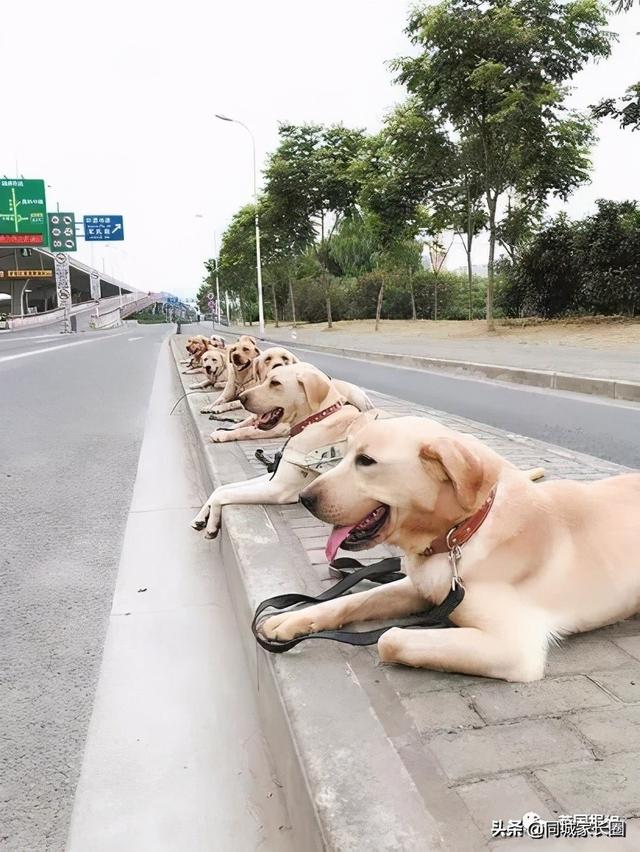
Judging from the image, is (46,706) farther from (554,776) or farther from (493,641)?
(554,776)

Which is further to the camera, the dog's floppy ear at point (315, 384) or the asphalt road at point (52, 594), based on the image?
the dog's floppy ear at point (315, 384)

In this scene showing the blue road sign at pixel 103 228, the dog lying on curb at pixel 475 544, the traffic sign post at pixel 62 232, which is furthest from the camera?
the blue road sign at pixel 103 228

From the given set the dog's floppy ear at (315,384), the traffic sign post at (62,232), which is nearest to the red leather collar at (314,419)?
the dog's floppy ear at (315,384)

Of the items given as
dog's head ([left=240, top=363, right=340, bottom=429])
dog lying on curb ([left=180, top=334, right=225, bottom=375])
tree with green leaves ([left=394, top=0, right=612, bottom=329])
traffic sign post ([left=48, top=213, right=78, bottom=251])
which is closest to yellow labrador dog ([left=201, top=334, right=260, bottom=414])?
dog's head ([left=240, top=363, right=340, bottom=429])

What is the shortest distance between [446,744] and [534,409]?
8.00 m

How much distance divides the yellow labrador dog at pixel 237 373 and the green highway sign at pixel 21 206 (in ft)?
149

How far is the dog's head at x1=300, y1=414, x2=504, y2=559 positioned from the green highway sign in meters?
51.7

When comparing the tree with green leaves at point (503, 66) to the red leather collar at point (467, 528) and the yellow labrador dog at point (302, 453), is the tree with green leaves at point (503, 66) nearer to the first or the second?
the yellow labrador dog at point (302, 453)

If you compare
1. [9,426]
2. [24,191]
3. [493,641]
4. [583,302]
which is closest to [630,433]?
[493,641]

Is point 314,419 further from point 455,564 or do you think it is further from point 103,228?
point 103,228

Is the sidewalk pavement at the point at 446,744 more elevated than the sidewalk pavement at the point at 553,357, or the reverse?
the sidewalk pavement at the point at 553,357

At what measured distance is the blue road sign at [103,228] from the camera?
2304 inches

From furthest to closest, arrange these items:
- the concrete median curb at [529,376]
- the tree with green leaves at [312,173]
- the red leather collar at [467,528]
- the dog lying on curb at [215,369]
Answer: the tree with green leaves at [312,173]
the dog lying on curb at [215,369]
the concrete median curb at [529,376]
the red leather collar at [467,528]

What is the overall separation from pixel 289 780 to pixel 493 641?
28.3 inches
